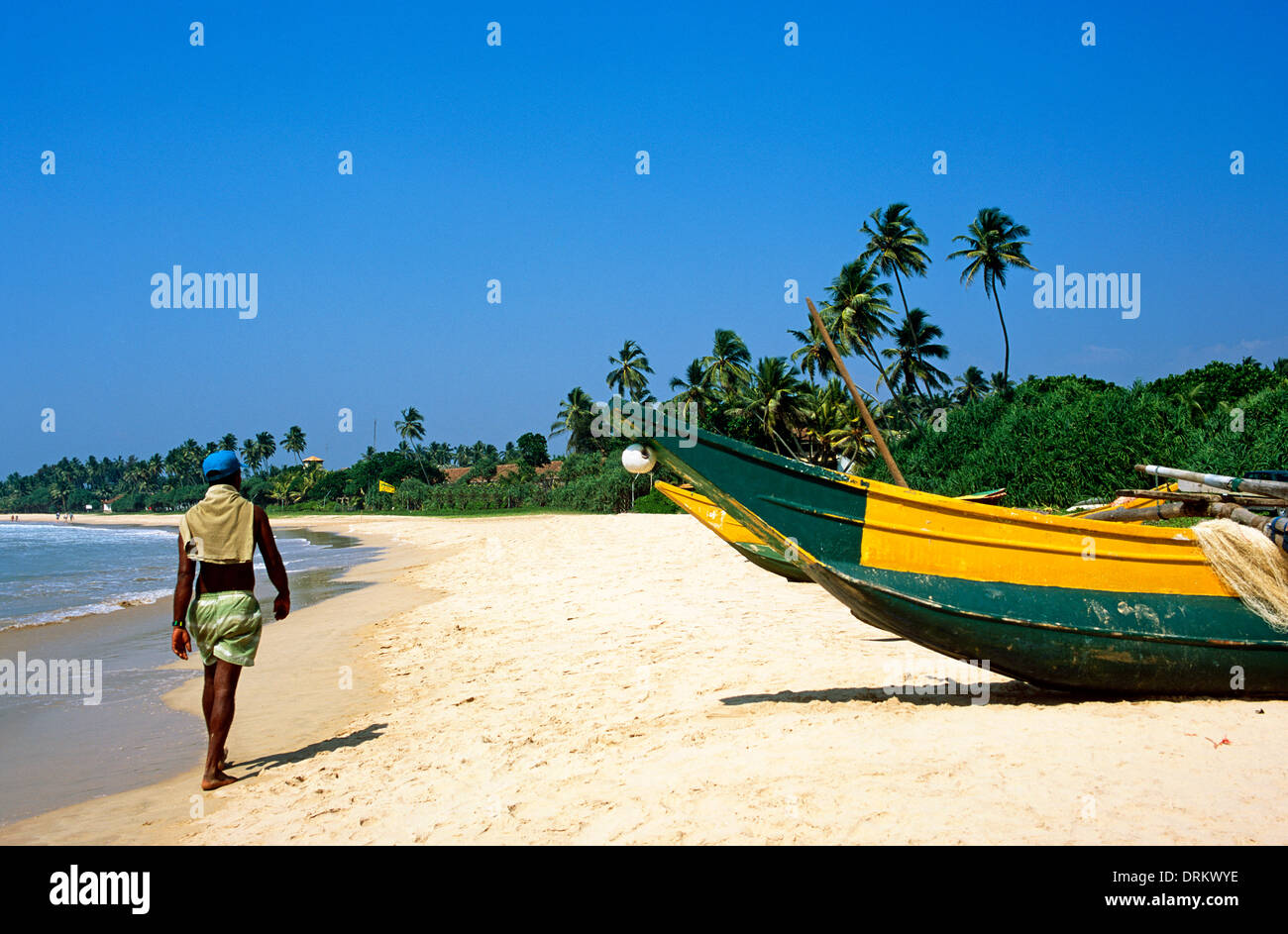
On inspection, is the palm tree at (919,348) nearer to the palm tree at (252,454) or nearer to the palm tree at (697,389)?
the palm tree at (697,389)

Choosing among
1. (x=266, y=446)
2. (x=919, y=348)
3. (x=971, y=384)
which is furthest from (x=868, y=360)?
(x=266, y=446)

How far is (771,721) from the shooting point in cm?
460

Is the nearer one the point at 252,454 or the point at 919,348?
the point at 919,348

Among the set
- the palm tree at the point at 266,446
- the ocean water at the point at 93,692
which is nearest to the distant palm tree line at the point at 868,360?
the ocean water at the point at 93,692

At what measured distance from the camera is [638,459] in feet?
13.7

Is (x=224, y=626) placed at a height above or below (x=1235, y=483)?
below

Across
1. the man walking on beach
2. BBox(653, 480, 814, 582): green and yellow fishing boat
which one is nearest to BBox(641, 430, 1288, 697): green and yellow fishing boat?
BBox(653, 480, 814, 582): green and yellow fishing boat

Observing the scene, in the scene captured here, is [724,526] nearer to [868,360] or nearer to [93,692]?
[93,692]

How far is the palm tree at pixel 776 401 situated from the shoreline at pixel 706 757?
1299 inches

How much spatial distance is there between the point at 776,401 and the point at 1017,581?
35.9 m

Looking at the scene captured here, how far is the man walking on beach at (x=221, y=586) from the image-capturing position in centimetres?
409
